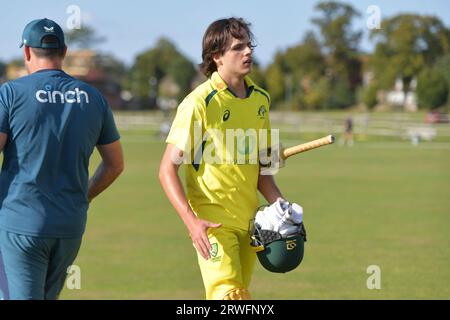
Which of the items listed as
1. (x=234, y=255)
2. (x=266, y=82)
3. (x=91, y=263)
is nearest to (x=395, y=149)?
(x=91, y=263)

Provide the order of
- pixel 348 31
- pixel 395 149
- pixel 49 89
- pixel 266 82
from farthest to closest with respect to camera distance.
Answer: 1. pixel 348 31
2. pixel 266 82
3. pixel 395 149
4. pixel 49 89

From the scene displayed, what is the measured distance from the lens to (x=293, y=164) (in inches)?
1359

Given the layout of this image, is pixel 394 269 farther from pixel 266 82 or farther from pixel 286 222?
pixel 266 82

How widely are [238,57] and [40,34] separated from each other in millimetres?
1322

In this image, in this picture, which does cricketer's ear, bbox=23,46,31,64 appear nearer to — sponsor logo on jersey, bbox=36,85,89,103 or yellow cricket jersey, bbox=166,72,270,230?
sponsor logo on jersey, bbox=36,85,89,103

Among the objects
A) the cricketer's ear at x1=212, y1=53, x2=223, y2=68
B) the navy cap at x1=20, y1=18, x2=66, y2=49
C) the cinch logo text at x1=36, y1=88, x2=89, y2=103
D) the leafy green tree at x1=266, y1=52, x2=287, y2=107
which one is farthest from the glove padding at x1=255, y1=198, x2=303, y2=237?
the leafy green tree at x1=266, y1=52, x2=287, y2=107

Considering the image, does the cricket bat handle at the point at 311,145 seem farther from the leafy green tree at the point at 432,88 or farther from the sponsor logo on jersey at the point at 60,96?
the leafy green tree at the point at 432,88

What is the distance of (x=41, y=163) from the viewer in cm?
515

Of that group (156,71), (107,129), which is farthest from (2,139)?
(156,71)

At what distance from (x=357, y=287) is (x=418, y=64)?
235 ft

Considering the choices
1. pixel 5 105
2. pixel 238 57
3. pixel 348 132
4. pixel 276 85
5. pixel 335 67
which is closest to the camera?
pixel 5 105

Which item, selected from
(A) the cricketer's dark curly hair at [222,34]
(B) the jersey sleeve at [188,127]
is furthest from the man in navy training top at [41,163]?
(A) the cricketer's dark curly hair at [222,34]

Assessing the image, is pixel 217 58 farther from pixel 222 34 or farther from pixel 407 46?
pixel 407 46

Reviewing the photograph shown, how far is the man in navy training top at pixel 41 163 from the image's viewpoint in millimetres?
5129
